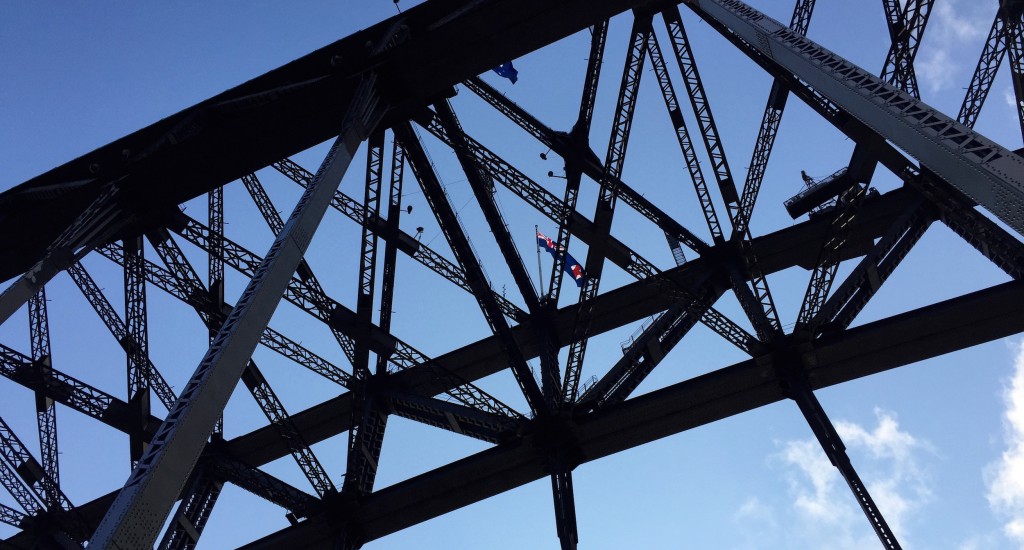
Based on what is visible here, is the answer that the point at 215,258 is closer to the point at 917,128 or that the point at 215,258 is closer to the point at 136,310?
the point at 136,310

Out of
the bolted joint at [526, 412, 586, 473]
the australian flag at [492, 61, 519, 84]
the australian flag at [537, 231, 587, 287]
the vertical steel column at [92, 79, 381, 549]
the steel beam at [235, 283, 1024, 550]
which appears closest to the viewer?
the vertical steel column at [92, 79, 381, 549]

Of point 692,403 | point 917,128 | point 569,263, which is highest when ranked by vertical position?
point 569,263

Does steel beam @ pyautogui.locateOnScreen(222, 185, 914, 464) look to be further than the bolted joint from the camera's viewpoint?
Yes

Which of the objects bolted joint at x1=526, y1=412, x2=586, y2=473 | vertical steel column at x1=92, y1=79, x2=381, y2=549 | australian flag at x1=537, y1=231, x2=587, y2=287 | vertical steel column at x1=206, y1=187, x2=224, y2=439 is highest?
australian flag at x1=537, y1=231, x2=587, y2=287

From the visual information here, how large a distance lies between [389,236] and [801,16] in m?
8.12

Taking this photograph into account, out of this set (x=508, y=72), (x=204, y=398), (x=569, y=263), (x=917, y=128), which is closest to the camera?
(x=917, y=128)

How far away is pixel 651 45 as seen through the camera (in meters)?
15.3

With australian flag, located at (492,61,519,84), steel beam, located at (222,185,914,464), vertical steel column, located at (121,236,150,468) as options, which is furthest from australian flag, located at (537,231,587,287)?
vertical steel column, located at (121,236,150,468)

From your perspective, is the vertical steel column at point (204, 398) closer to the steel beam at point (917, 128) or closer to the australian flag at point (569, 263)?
the steel beam at point (917, 128)

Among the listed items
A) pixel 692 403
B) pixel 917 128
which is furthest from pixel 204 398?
pixel 692 403

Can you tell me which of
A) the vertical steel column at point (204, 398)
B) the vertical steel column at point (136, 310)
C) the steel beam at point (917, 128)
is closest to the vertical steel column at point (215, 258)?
the vertical steel column at point (136, 310)

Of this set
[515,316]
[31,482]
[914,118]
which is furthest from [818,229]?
[31,482]

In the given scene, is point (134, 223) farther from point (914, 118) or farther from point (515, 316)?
point (914, 118)

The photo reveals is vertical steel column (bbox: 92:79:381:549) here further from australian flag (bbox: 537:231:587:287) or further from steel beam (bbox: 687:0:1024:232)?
australian flag (bbox: 537:231:587:287)
